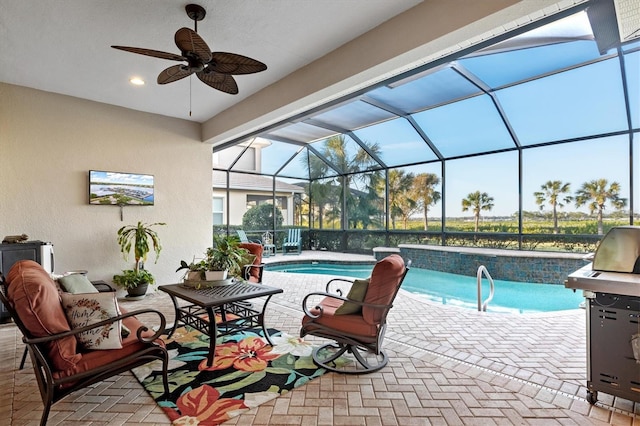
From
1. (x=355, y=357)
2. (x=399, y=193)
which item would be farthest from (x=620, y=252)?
(x=399, y=193)

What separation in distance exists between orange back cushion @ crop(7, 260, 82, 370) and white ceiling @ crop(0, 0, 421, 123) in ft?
7.93

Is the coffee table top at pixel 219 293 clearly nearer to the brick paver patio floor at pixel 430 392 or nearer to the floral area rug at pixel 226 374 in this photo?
the floral area rug at pixel 226 374

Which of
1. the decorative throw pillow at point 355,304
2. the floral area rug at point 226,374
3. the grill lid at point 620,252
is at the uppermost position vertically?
the grill lid at point 620,252

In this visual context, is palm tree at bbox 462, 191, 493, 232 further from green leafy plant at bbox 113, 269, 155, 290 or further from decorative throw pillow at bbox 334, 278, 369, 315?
green leafy plant at bbox 113, 269, 155, 290

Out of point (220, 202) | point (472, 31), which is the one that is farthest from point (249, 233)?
point (472, 31)

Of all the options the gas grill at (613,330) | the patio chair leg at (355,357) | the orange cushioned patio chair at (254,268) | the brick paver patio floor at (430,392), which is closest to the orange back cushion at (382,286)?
the patio chair leg at (355,357)

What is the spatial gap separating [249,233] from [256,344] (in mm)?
7788

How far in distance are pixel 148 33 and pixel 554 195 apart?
8570 mm

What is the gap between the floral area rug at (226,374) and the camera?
2328mm

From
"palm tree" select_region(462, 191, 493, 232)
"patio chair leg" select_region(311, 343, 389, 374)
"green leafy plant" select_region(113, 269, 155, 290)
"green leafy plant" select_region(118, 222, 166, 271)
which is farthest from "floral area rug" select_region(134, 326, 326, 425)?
"palm tree" select_region(462, 191, 493, 232)

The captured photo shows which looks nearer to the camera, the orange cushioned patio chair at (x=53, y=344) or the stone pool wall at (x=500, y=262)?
the orange cushioned patio chair at (x=53, y=344)

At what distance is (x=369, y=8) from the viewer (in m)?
2.96

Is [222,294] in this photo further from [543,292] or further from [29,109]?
[543,292]

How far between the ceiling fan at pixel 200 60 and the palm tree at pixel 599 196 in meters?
7.67
